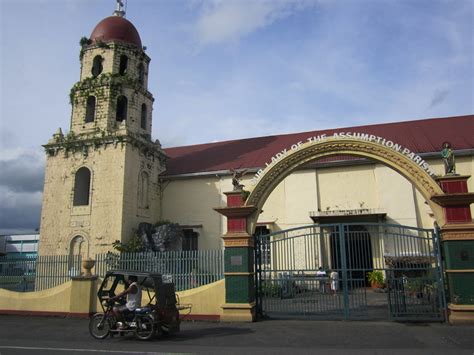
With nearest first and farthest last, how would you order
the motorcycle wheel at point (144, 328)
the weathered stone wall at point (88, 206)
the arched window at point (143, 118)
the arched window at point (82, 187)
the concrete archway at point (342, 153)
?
the motorcycle wheel at point (144, 328) → the concrete archway at point (342, 153) → the weathered stone wall at point (88, 206) → the arched window at point (82, 187) → the arched window at point (143, 118)

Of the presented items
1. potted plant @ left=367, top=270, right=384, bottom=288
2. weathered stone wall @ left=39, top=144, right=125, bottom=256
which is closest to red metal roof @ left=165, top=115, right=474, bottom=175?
weathered stone wall @ left=39, top=144, right=125, bottom=256

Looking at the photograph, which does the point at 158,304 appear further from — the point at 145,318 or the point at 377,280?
the point at 377,280

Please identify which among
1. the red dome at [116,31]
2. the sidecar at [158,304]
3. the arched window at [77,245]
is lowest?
the sidecar at [158,304]

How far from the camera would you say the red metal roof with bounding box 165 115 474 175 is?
2025cm

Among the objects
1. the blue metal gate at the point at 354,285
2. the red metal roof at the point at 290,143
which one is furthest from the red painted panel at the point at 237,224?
the red metal roof at the point at 290,143

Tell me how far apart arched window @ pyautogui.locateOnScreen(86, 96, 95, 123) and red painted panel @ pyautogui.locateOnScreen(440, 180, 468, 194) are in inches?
701

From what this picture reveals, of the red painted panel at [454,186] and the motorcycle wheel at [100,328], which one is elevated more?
the red painted panel at [454,186]

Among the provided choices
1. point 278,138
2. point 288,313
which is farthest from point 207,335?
point 278,138

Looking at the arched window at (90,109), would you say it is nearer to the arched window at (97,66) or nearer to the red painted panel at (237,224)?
the arched window at (97,66)

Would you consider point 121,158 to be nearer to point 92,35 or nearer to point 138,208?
point 138,208

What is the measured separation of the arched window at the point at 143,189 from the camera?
2105 centimetres

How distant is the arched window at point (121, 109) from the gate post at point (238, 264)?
1243cm

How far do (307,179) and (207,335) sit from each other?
13328mm

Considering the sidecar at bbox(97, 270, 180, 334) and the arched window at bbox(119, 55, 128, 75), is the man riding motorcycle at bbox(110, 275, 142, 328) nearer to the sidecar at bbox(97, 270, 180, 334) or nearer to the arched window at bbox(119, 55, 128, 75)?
the sidecar at bbox(97, 270, 180, 334)
